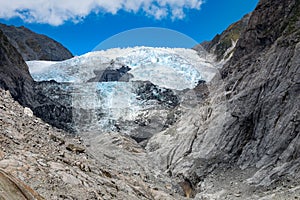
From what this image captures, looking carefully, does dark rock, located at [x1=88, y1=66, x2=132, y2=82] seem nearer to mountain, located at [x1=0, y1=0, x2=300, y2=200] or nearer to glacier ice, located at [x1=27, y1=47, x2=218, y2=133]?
glacier ice, located at [x1=27, y1=47, x2=218, y2=133]

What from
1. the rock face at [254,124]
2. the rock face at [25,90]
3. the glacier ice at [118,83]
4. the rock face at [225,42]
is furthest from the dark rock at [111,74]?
the rock face at [254,124]

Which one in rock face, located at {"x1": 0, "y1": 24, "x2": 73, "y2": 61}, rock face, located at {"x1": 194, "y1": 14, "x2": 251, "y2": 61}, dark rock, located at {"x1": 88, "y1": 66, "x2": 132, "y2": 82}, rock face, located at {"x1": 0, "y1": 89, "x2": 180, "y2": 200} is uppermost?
rock face, located at {"x1": 0, "y1": 24, "x2": 73, "y2": 61}

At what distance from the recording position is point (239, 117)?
19906 millimetres

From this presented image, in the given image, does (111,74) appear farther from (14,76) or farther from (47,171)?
(47,171)

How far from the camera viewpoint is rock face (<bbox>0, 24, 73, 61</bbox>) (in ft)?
239

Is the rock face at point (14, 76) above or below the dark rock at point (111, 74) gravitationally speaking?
below

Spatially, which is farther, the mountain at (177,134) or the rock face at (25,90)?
the rock face at (25,90)

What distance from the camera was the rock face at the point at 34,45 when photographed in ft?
239

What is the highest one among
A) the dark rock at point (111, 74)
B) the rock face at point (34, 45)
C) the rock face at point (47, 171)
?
the rock face at point (34, 45)

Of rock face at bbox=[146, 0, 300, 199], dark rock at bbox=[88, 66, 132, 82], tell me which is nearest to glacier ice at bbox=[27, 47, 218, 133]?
dark rock at bbox=[88, 66, 132, 82]

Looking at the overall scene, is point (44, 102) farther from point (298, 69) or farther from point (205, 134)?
point (298, 69)

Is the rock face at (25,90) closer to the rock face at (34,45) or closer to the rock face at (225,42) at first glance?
the rock face at (225,42)

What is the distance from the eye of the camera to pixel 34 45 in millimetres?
76438

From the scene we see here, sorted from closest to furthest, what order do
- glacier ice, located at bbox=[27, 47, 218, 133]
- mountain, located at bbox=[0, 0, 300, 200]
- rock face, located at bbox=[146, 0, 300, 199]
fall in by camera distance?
mountain, located at bbox=[0, 0, 300, 200] → rock face, located at bbox=[146, 0, 300, 199] → glacier ice, located at bbox=[27, 47, 218, 133]
